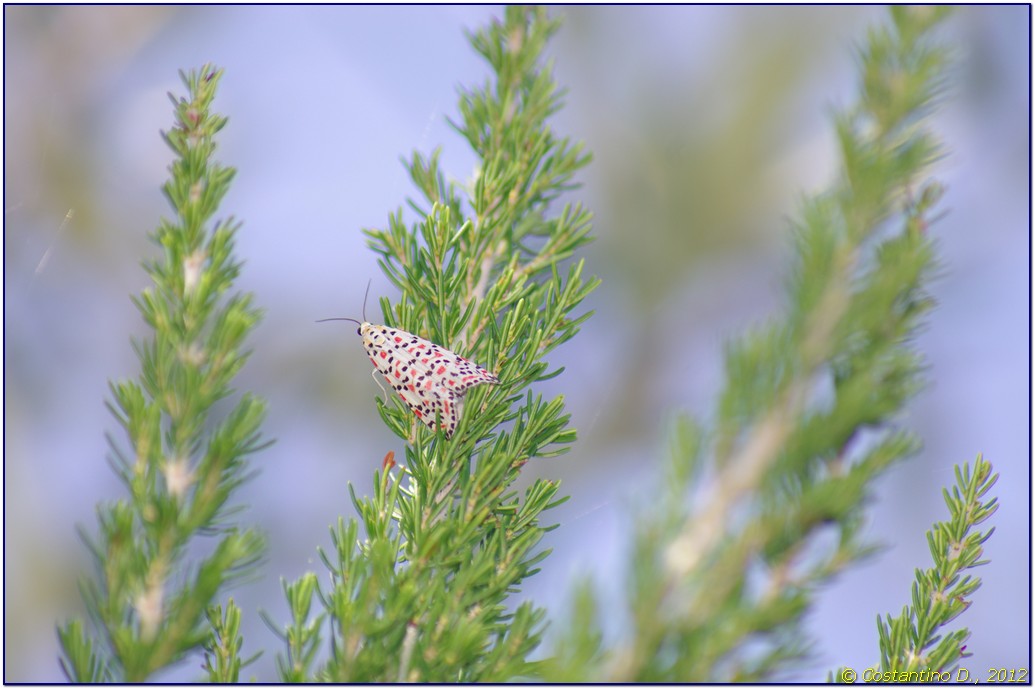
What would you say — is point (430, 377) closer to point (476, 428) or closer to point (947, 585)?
point (476, 428)

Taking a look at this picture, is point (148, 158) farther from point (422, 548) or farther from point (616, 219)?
point (422, 548)

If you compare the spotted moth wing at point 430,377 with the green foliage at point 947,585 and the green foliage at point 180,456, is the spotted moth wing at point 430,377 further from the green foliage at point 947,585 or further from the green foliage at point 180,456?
the green foliage at point 947,585

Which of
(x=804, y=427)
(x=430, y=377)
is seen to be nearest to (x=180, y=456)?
(x=430, y=377)

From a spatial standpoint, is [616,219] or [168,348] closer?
[168,348]

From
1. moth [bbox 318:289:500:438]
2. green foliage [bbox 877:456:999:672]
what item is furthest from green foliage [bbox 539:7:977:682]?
moth [bbox 318:289:500:438]

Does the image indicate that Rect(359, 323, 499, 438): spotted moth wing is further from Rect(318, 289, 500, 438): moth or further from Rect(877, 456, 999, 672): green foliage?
Rect(877, 456, 999, 672): green foliage

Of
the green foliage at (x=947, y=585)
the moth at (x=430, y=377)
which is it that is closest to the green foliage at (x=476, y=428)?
the moth at (x=430, y=377)

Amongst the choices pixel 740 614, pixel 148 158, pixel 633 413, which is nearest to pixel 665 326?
pixel 633 413
